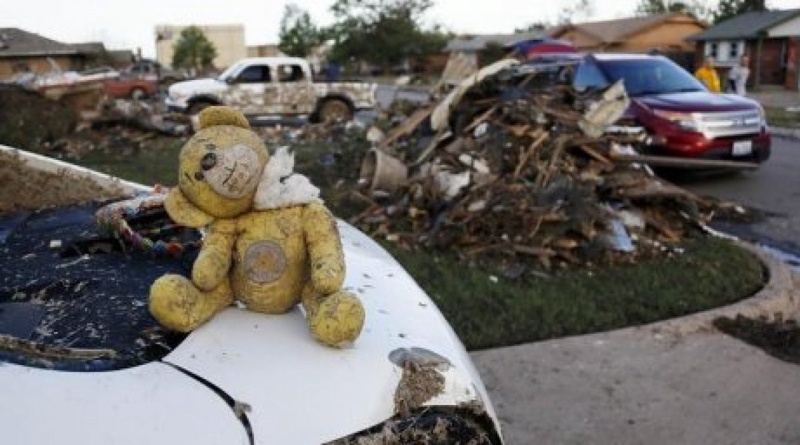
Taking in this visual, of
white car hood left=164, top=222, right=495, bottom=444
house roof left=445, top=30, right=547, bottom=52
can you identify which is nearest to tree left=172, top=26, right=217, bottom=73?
house roof left=445, top=30, right=547, bottom=52

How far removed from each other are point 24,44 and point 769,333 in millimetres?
4312

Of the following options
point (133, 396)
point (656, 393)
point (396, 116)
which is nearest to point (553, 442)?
point (656, 393)

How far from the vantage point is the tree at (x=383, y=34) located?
64.3 meters

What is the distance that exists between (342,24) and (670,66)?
61.0 metres

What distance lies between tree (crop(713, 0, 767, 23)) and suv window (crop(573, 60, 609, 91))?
48.6 metres

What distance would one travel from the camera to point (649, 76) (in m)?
10.8

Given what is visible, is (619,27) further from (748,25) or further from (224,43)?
(224,43)

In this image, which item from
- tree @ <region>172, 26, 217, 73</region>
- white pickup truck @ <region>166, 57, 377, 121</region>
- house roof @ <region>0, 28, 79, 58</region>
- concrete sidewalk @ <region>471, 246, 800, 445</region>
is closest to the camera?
house roof @ <region>0, 28, 79, 58</region>

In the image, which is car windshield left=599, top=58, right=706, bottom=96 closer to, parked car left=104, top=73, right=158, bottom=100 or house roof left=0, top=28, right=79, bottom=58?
house roof left=0, top=28, right=79, bottom=58

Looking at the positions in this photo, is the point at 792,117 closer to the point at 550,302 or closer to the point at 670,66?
the point at 670,66

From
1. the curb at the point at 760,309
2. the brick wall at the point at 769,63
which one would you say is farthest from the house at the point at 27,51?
the brick wall at the point at 769,63

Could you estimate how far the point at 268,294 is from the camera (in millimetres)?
1901

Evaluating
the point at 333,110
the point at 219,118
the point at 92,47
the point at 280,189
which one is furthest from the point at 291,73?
the point at 280,189

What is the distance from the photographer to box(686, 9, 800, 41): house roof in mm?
38094
